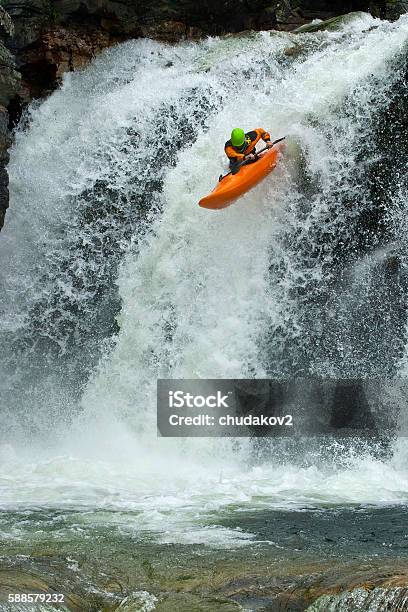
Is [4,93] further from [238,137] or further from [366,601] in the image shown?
[366,601]

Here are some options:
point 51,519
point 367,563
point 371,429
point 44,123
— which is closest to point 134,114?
point 44,123

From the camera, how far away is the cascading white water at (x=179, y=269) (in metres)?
7.06

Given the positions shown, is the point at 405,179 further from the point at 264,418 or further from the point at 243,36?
the point at 243,36

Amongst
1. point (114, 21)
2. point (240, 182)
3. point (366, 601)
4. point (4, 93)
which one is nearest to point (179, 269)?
point (240, 182)

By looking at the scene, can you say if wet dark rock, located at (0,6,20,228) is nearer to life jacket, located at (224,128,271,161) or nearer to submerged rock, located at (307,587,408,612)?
life jacket, located at (224,128,271,161)

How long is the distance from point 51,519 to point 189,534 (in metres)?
0.97

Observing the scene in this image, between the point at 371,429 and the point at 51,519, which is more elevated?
the point at 51,519

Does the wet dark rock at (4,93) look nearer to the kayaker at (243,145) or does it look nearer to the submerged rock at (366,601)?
the kayaker at (243,145)

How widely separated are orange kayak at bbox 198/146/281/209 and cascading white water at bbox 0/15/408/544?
0.60ft

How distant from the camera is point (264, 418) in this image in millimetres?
7895

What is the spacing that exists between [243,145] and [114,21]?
5092 millimetres

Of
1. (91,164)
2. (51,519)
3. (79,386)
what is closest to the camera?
(51,519)

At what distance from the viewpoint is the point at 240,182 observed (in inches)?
302

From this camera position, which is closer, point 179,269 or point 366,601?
point 366,601
